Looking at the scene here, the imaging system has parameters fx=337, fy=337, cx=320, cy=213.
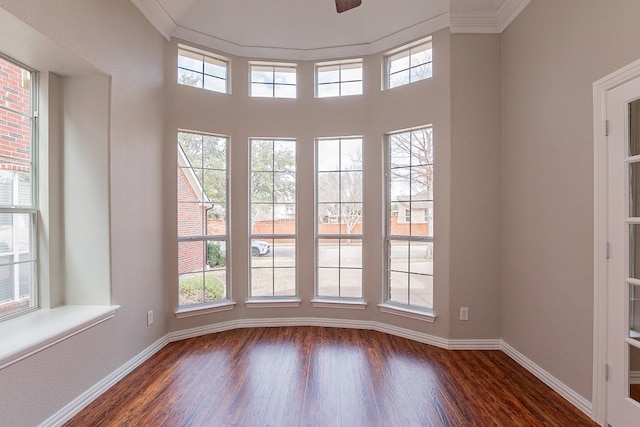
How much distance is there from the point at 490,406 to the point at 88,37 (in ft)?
12.7

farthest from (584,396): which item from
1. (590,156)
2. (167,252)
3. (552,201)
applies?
(167,252)

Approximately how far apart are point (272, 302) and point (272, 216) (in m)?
1.04

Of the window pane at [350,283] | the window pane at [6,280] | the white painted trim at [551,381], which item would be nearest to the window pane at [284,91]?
the window pane at [350,283]

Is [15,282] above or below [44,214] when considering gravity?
below

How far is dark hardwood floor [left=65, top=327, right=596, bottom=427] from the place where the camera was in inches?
87.3

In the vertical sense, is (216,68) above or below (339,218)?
above

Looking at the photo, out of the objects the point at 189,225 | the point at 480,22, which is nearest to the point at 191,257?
the point at 189,225

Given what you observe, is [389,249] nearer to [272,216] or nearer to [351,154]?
[351,154]

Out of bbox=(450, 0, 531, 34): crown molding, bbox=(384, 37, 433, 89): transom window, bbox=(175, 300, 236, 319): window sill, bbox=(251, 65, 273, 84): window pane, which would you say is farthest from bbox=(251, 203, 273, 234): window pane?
bbox=(450, 0, 531, 34): crown molding

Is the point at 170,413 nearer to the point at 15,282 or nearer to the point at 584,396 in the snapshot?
the point at 15,282

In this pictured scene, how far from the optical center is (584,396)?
2.30 metres

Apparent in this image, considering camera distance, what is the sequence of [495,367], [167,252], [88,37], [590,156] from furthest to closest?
[167,252] → [495,367] → [88,37] → [590,156]

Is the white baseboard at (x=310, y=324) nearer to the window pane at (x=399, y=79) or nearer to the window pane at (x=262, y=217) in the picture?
the window pane at (x=262, y=217)

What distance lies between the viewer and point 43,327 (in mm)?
2166
